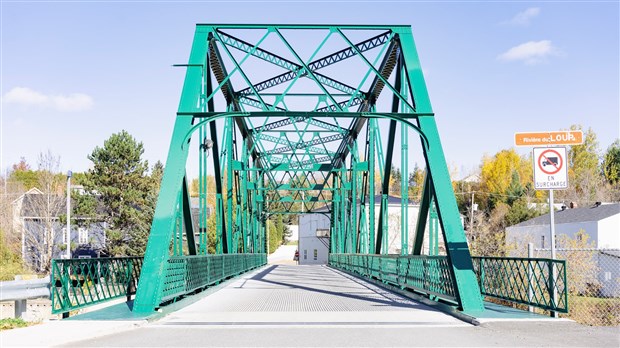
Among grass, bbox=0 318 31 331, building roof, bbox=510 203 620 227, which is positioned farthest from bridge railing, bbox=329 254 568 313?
building roof, bbox=510 203 620 227

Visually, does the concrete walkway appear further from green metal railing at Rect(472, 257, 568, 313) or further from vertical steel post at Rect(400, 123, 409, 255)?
vertical steel post at Rect(400, 123, 409, 255)

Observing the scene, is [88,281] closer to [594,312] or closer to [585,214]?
[594,312]

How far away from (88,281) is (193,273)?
380cm

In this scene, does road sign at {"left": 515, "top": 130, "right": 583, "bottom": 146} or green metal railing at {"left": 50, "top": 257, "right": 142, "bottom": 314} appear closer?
green metal railing at {"left": 50, "top": 257, "right": 142, "bottom": 314}

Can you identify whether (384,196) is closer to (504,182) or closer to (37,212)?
(37,212)

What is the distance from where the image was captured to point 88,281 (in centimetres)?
1184

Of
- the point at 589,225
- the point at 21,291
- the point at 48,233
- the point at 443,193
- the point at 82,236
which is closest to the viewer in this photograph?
the point at 21,291

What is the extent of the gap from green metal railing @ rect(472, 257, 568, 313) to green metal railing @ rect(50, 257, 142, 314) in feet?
23.5

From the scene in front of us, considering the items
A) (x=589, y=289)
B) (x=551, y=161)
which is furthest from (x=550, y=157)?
(x=589, y=289)

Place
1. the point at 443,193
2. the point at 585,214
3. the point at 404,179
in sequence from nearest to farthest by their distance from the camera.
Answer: the point at 443,193
the point at 404,179
the point at 585,214

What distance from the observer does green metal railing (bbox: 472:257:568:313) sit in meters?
10.8

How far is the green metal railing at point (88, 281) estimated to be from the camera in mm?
10820

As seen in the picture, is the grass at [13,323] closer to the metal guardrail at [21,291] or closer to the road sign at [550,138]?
the metal guardrail at [21,291]

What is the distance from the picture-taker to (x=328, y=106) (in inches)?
1038
